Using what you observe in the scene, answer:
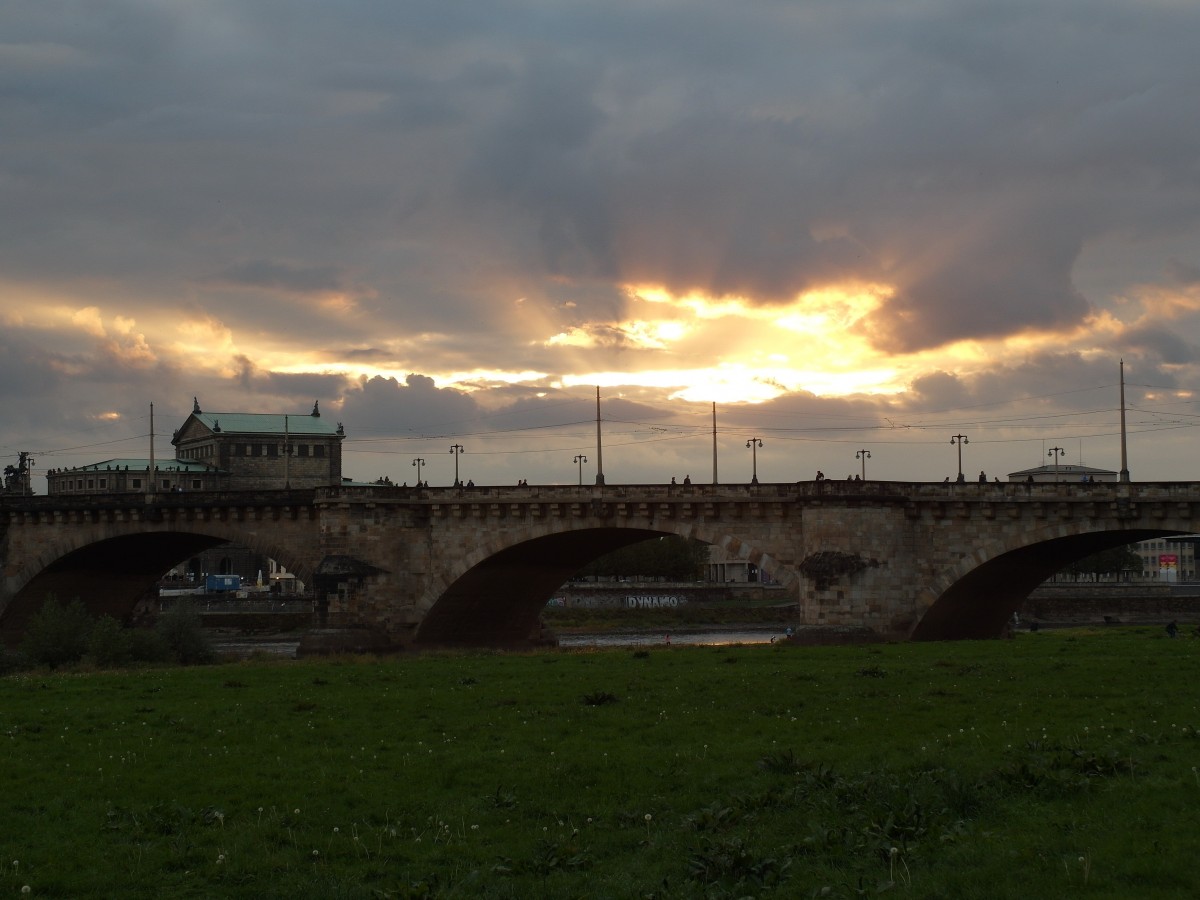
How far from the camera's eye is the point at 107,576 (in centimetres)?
8719

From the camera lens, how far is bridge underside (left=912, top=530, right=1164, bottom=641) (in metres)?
56.1

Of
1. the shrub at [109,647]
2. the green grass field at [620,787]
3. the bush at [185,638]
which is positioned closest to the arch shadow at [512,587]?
the bush at [185,638]

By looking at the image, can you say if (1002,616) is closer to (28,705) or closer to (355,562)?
(355,562)

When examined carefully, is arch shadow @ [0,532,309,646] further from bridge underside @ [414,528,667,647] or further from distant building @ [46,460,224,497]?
distant building @ [46,460,224,497]

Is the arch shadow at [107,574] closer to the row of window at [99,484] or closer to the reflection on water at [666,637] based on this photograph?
the reflection on water at [666,637]

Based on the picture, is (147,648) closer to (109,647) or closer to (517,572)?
(109,647)

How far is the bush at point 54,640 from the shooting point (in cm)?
5747

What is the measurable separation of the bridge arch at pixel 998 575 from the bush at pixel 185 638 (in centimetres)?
3151

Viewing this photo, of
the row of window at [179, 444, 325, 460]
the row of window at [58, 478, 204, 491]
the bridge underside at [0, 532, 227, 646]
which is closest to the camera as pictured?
the bridge underside at [0, 532, 227, 646]

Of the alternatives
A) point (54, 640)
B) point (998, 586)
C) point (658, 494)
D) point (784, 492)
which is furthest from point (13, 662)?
point (998, 586)

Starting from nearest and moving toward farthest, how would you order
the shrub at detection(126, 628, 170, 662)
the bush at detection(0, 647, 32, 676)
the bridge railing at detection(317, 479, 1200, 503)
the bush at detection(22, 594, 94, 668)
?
the bridge railing at detection(317, 479, 1200, 503)
the bush at detection(0, 647, 32, 676)
the shrub at detection(126, 628, 170, 662)
the bush at detection(22, 594, 94, 668)

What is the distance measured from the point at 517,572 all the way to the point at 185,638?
1792 cm

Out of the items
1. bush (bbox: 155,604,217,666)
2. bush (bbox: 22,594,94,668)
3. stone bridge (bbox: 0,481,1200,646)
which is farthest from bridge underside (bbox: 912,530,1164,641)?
bush (bbox: 22,594,94,668)

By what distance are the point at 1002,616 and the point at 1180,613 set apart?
54.7m
